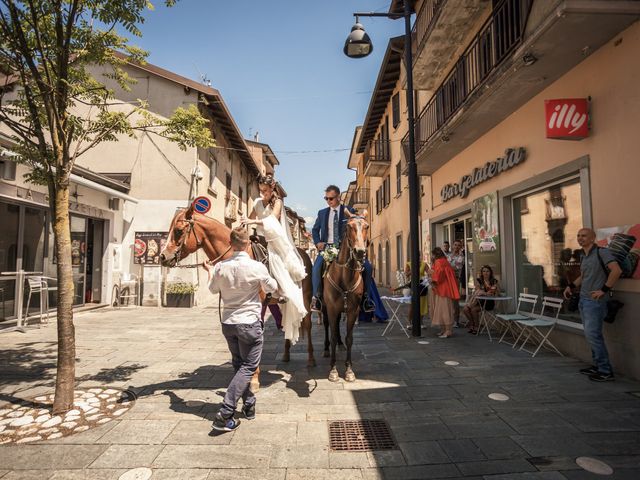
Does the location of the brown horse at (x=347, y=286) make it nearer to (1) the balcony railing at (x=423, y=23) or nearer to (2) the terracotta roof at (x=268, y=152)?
(1) the balcony railing at (x=423, y=23)

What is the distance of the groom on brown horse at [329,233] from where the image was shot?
18.2 ft

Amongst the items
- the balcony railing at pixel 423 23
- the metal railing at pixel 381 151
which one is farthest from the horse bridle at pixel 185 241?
the metal railing at pixel 381 151

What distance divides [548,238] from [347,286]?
14.5 feet

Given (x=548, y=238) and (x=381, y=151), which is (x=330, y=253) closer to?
(x=548, y=238)

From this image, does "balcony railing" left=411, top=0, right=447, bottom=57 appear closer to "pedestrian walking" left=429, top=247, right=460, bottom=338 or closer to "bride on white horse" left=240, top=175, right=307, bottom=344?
"pedestrian walking" left=429, top=247, right=460, bottom=338

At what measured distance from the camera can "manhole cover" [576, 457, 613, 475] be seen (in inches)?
109

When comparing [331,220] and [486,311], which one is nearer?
[331,220]

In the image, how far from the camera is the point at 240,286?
3643 mm

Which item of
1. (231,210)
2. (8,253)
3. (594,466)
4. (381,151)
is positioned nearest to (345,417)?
(594,466)

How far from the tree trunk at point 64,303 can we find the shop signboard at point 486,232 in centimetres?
800

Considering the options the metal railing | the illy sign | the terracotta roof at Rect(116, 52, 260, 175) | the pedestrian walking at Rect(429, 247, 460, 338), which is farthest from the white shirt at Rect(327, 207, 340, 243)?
the metal railing

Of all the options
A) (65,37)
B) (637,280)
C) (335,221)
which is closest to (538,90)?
(637,280)

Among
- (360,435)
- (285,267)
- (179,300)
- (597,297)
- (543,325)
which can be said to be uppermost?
(285,267)

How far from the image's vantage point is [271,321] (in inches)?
407
